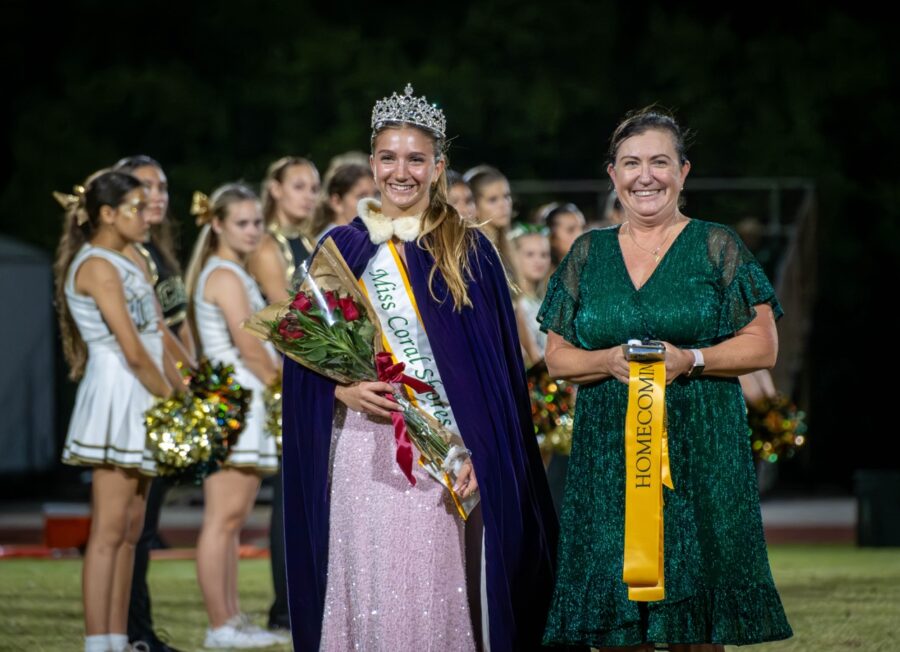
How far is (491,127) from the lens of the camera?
15.6 m

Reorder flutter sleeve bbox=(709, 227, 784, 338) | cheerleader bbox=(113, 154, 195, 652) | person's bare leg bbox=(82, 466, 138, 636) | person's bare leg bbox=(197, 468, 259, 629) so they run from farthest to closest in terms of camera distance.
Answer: person's bare leg bbox=(197, 468, 259, 629) < cheerleader bbox=(113, 154, 195, 652) < person's bare leg bbox=(82, 466, 138, 636) < flutter sleeve bbox=(709, 227, 784, 338)

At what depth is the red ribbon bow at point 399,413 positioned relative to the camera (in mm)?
4289

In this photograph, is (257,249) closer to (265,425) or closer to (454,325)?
(265,425)

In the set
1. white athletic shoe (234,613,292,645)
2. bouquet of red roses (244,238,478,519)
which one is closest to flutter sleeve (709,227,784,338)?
bouquet of red roses (244,238,478,519)

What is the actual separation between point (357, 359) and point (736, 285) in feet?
3.41

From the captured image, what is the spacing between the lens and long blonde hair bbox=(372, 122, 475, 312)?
4.46 m

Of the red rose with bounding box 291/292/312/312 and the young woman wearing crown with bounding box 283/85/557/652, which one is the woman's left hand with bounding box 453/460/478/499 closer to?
the young woman wearing crown with bounding box 283/85/557/652

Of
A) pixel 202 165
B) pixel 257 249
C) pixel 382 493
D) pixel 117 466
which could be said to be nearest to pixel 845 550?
pixel 257 249

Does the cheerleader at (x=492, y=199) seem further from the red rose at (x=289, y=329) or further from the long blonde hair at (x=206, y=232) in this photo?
the red rose at (x=289, y=329)

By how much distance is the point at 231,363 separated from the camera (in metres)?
6.58

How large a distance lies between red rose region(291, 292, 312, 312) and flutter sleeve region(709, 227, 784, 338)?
1.11 meters

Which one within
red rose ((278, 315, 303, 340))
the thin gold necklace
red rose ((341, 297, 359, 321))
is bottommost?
red rose ((278, 315, 303, 340))

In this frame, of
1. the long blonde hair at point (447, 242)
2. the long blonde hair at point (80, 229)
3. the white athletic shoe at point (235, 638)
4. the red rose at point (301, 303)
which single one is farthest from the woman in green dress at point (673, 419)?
the white athletic shoe at point (235, 638)

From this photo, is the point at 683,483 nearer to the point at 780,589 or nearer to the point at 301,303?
the point at 301,303
